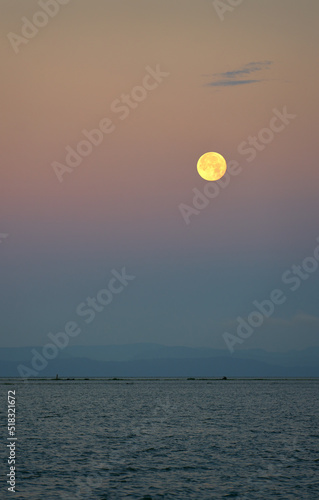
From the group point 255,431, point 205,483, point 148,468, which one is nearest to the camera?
point 205,483

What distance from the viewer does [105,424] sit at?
3423 inches

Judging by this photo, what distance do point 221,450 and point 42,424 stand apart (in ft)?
113

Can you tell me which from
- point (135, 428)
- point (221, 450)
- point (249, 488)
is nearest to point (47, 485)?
point (249, 488)

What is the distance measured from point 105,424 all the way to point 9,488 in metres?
46.3

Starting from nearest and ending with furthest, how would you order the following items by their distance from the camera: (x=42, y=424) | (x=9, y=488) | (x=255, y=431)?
(x=9, y=488) → (x=255, y=431) → (x=42, y=424)

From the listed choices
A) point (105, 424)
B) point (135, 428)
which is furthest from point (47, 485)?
point (105, 424)

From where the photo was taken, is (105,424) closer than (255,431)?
No

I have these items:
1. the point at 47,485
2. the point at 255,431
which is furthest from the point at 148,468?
the point at 255,431

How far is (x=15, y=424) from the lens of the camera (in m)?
86.8

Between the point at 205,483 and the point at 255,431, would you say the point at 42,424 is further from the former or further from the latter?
the point at 205,483

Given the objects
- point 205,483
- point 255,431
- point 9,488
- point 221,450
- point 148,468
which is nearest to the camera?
point 9,488

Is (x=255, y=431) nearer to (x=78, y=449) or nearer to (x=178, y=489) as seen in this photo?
(x=78, y=449)

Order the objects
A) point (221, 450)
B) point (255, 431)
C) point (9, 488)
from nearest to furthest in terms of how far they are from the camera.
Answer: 1. point (9, 488)
2. point (221, 450)
3. point (255, 431)

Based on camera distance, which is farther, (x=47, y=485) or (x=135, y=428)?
(x=135, y=428)
